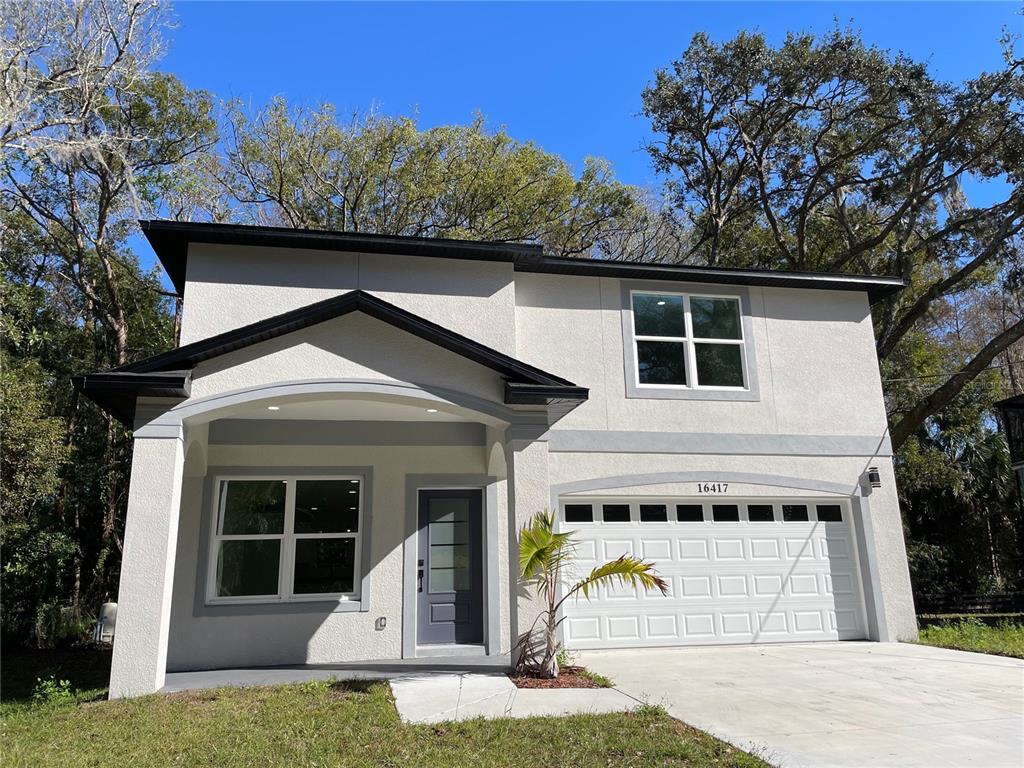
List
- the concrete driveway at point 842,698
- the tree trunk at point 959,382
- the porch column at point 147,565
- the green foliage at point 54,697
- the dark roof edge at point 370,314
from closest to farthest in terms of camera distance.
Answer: the concrete driveway at point 842,698 → the porch column at point 147,565 → the green foliage at point 54,697 → the dark roof edge at point 370,314 → the tree trunk at point 959,382

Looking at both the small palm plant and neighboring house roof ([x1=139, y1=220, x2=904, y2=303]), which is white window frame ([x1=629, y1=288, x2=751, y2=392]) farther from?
the small palm plant

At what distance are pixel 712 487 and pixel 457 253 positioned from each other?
5.41 meters

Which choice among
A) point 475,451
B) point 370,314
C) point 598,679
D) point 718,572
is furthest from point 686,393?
point 370,314

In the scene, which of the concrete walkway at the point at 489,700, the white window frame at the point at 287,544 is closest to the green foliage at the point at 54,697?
the white window frame at the point at 287,544

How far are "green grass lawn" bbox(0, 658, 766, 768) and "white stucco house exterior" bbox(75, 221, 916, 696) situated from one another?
100cm

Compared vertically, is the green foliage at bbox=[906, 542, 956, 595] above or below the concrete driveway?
above

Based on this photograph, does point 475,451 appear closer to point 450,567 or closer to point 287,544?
point 450,567

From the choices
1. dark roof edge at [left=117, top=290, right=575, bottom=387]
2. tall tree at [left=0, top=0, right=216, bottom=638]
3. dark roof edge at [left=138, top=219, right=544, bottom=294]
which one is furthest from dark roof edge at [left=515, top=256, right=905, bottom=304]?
tall tree at [left=0, top=0, right=216, bottom=638]

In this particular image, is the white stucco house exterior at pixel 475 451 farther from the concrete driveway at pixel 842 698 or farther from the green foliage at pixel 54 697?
the concrete driveway at pixel 842 698

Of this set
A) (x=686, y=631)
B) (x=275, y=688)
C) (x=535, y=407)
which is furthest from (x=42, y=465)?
(x=686, y=631)

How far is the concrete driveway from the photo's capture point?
5250mm

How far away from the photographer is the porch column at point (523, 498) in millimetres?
7797

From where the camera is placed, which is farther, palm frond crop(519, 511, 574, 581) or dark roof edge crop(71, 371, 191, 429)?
palm frond crop(519, 511, 574, 581)

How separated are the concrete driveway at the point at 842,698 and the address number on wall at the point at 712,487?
2336 millimetres
